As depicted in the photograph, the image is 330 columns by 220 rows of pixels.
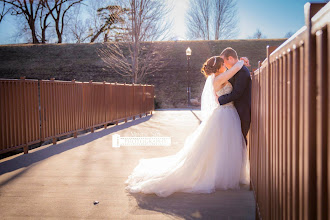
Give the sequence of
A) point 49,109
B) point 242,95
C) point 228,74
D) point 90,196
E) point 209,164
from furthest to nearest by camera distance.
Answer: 1. point 49,109
2. point 242,95
3. point 228,74
4. point 209,164
5. point 90,196

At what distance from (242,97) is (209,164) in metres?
1.09

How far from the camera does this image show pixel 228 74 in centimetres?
437

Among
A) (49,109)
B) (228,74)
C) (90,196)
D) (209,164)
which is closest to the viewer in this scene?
(90,196)

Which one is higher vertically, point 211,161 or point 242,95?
point 242,95

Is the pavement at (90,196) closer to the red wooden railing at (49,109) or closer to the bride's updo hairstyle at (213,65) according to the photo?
the red wooden railing at (49,109)

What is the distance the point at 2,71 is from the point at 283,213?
1646 inches

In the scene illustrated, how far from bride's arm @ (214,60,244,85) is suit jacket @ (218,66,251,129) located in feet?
0.37

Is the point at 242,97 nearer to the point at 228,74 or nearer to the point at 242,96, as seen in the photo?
the point at 242,96

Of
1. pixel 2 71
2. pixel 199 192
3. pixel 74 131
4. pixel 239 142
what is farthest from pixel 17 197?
pixel 2 71

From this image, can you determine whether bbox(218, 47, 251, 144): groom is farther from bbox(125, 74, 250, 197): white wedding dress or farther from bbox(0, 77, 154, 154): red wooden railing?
bbox(0, 77, 154, 154): red wooden railing

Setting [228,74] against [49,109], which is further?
[49,109]

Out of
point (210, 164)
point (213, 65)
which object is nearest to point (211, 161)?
point (210, 164)

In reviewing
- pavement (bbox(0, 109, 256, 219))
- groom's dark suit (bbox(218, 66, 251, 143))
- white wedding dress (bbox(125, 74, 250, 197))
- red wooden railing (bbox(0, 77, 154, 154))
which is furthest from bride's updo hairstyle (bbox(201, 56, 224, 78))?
red wooden railing (bbox(0, 77, 154, 154))

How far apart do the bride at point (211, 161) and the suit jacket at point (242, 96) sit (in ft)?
0.31
